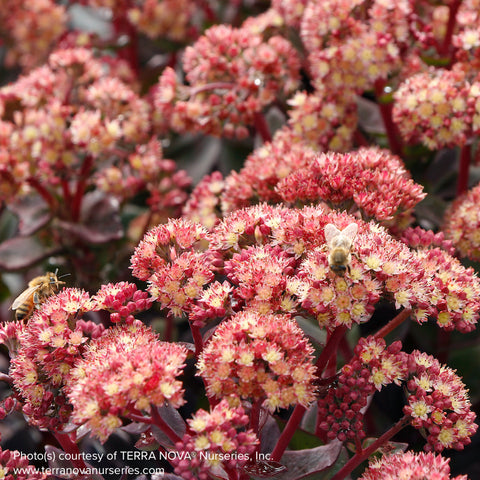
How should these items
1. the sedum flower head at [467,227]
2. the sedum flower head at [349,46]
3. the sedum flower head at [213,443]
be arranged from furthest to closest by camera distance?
the sedum flower head at [349,46], the sedum flower head at [467,227], the sedum flower head at [213,443]

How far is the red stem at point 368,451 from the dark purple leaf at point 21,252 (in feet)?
2.78

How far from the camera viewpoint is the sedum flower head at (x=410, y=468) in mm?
740

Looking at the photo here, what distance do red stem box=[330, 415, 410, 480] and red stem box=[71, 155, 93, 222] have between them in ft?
2.86

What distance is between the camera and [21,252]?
4.64 ft

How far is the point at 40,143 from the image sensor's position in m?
1.33

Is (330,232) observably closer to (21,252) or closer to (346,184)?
(346,184)

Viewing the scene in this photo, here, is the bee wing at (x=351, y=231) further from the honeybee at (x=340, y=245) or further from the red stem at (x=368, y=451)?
the red stem at (x=368, y=451)

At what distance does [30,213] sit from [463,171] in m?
0.97

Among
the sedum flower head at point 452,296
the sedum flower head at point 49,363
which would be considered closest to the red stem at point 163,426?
the sedum flower head at point 49,363

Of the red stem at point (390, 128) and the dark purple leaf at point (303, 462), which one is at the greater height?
the red stem at point (390, 128)

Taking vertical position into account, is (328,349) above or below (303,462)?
above

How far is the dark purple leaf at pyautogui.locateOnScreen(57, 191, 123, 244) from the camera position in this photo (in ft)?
4.66

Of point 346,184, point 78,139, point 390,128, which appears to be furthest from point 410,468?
point 78,139

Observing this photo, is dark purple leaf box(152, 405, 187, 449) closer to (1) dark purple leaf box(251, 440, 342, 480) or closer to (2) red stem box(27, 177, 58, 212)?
(1) dark purple leaf box(251, 440, 342, 480)
